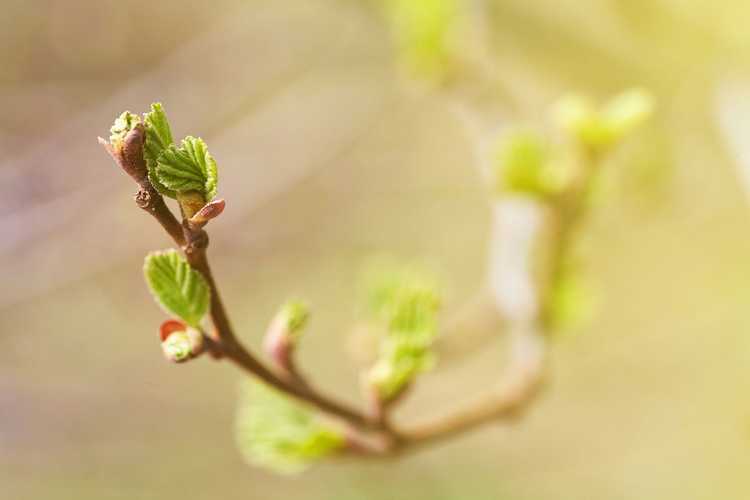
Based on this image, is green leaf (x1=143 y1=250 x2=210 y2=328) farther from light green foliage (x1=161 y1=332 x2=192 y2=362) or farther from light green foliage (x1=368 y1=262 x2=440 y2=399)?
light green foliage (x1=368 y1=262 x2=440 y2=399)

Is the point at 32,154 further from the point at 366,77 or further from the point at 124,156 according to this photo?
the point at 124,156

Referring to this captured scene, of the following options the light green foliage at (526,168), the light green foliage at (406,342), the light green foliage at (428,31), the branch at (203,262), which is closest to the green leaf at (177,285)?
→ the branch at (203,262)

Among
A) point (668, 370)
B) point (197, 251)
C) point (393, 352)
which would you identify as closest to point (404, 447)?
point (393, 352)

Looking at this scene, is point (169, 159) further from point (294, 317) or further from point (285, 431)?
point (285, 431)

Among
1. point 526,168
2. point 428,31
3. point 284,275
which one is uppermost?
point 284,275

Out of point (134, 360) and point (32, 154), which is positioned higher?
point (32, 154)

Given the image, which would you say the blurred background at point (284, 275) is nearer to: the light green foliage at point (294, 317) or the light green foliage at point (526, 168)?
the light green foliage at point (526, 168)

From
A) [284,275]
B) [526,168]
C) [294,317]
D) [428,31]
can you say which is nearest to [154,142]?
[294,317]
